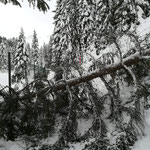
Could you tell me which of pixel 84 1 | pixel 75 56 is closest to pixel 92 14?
pixel 84 1

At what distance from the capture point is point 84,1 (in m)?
15.0

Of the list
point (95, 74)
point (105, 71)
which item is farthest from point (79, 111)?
point (105, 71)

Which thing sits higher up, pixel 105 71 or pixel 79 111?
pixel 105 71

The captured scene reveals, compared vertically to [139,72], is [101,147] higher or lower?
lower

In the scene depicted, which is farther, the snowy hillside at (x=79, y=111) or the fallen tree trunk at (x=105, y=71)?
the fallen tree trunk at (x=105, y=71)

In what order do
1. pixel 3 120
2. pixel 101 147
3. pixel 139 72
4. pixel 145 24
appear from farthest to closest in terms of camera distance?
pixel 145 24 < pixel 139 72 < pixel 3 120 < pixel 101 147

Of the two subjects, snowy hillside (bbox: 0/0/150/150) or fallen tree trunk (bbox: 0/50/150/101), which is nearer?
snowy hillside (bbox: 0/0/150/150)

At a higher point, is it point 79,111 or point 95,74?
point 95,74

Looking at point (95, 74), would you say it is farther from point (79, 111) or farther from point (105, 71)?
point (79, 111)

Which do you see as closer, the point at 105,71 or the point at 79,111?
the point at 105,71

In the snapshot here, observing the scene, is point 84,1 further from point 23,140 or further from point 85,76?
point 23,140

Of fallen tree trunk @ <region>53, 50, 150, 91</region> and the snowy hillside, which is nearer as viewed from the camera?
the snowy hillside

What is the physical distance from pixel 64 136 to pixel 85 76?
179 centimetres

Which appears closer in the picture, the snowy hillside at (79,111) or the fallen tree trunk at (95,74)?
the snowy hillside at (79,111)
